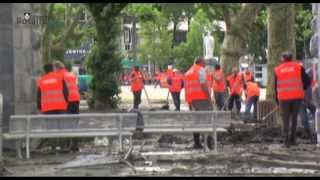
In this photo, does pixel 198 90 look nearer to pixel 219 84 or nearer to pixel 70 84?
pixel 70 84

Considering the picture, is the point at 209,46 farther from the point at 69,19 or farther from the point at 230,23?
the point at 69,19

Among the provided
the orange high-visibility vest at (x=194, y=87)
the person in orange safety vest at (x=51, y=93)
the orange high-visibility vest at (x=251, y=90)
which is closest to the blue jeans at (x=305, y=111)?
the orange high-visibility vest at (x=194, y=87)

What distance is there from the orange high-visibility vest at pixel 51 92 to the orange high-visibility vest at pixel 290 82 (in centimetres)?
424

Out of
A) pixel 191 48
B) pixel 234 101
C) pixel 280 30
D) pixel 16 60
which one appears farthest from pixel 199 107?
pixel 191 48

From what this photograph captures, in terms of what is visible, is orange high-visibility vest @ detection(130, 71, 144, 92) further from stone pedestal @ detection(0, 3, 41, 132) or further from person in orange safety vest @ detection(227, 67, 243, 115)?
stone pedestal @ detection(0, 3, 41, 132)

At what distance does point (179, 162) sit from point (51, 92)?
2.95 m

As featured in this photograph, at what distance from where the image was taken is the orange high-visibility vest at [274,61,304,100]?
15.2m

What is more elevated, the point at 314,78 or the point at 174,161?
the point at 314,78

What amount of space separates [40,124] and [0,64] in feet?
5.67

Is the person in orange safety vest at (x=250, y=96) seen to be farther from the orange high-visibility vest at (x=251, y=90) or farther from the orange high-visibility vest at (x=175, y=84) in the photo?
the orange high-visibility vest at (x=175, y=84)

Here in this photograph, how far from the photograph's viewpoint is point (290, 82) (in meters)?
15.2

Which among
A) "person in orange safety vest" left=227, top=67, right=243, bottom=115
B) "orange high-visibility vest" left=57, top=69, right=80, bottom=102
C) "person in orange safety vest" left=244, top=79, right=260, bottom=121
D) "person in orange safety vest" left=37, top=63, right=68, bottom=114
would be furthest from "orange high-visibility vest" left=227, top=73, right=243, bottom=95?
"person in orange safety vest" left=37, top=63, right=68, bottom=114

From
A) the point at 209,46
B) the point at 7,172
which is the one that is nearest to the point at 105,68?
the point at 209,46

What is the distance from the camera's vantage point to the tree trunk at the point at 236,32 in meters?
28.8
